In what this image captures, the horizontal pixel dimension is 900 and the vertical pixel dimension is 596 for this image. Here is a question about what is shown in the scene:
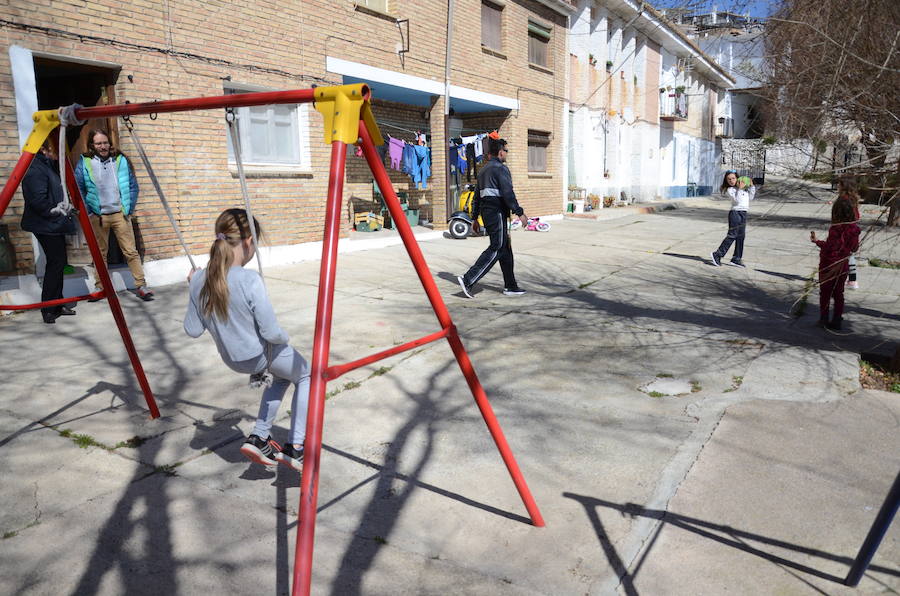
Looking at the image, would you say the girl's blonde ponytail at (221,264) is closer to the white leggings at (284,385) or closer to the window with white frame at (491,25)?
the white leggings at (284,385)

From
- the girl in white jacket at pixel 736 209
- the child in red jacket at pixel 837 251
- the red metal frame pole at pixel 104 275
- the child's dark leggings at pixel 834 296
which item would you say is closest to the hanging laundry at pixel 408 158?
the girl in white jacket at pixel 736 209

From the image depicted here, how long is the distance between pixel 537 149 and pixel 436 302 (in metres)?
16.4

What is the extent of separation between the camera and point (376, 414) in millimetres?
4195

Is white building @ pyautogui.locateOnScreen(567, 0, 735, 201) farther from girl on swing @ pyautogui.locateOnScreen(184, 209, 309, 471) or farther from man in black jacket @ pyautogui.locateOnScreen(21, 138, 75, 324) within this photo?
girl on swing @ pyautogui.locateOnScreen(184, 209, 309, 471)

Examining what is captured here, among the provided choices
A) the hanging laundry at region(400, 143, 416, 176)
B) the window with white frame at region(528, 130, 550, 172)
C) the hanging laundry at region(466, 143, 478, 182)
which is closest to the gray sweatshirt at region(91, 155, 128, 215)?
the hanging laundry at region(400, 143, 416, 176)

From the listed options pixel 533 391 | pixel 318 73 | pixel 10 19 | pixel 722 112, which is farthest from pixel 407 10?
pixel 722 112

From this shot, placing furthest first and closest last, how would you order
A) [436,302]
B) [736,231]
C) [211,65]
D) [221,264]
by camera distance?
[736,231] → [211,65] → [221,264] → [436,302]

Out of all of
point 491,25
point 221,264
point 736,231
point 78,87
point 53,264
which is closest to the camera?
point 221,264

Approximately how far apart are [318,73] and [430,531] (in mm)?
9362

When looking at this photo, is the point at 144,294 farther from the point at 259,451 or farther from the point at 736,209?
the point at 736,209

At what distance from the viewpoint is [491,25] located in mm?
15766

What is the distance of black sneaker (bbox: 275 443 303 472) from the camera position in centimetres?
316

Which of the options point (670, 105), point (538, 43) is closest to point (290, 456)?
point (538, 43)

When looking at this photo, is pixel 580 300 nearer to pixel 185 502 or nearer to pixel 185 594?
pixel 185 502
